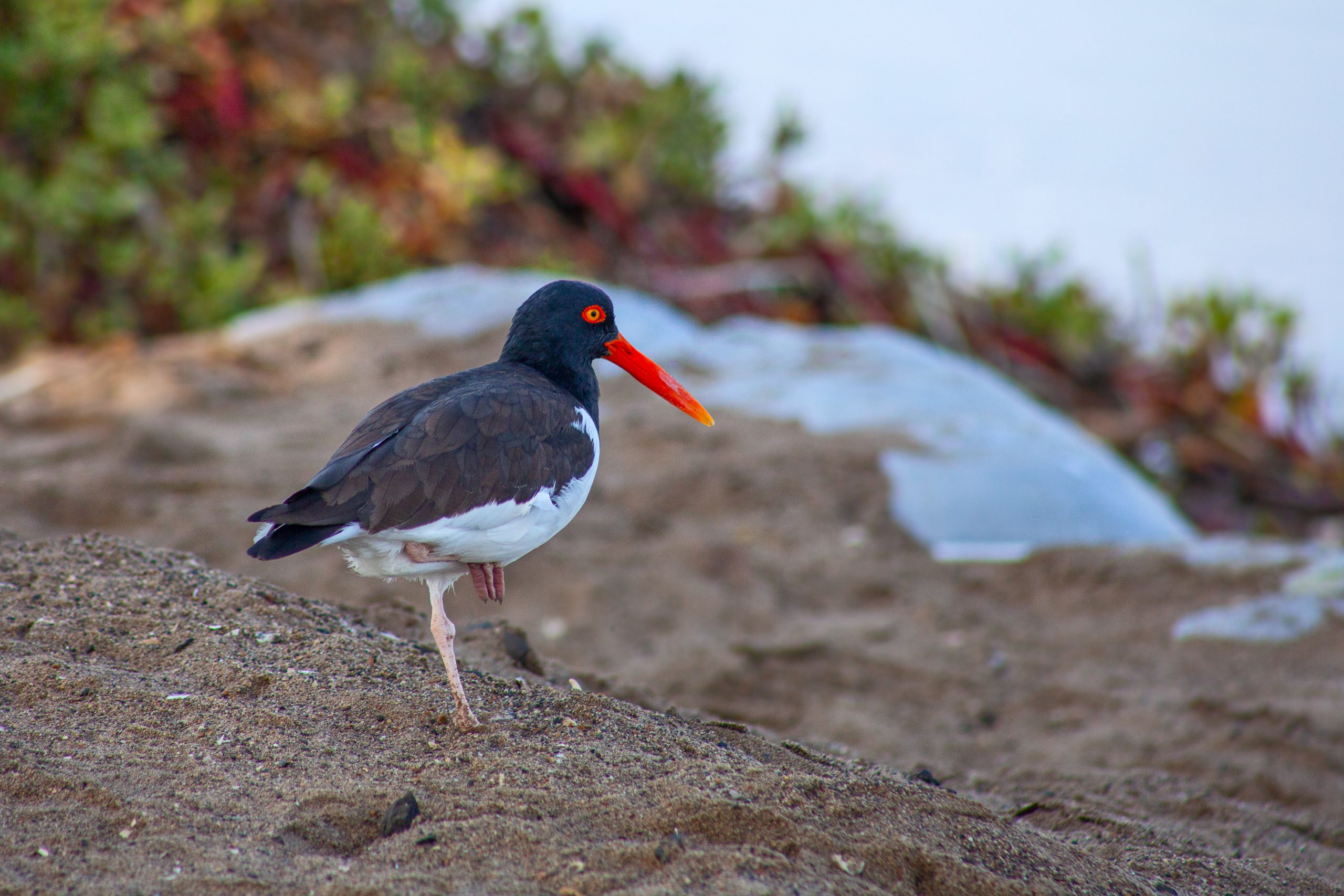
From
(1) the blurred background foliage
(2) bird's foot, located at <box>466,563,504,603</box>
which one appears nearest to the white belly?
(2) bird's foot, located at <box>466,563,504,603</box>

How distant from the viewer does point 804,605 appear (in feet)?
20.5

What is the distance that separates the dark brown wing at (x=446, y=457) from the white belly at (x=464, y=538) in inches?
0.9

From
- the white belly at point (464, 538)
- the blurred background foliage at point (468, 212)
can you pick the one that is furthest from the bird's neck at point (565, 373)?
the blurred background foliage at point (468, 212)

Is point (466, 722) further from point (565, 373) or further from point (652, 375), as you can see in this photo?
point (652, 375)

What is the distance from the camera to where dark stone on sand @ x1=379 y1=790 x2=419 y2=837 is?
2717 mm

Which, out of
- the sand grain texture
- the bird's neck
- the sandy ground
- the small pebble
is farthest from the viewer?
the sandy ground

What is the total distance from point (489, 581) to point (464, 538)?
1.34 feet

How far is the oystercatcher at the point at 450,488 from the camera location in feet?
10.3

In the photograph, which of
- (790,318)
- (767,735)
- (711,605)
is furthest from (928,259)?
(767,735)

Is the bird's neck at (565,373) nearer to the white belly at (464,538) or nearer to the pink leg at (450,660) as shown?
the white belly at (464,538)

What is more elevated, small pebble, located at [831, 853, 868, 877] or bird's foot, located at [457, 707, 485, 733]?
bird's foot, located at [457, 707, 485, 733]

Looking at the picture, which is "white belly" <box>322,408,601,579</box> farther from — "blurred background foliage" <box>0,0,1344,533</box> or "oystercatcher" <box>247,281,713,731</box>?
"blurred background foliage" <box>0,0,1344,533</box>

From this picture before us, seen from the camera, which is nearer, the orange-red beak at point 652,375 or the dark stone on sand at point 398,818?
the dark stone on sand at point 398,818

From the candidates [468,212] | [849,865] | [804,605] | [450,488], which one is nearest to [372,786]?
[450,488]
